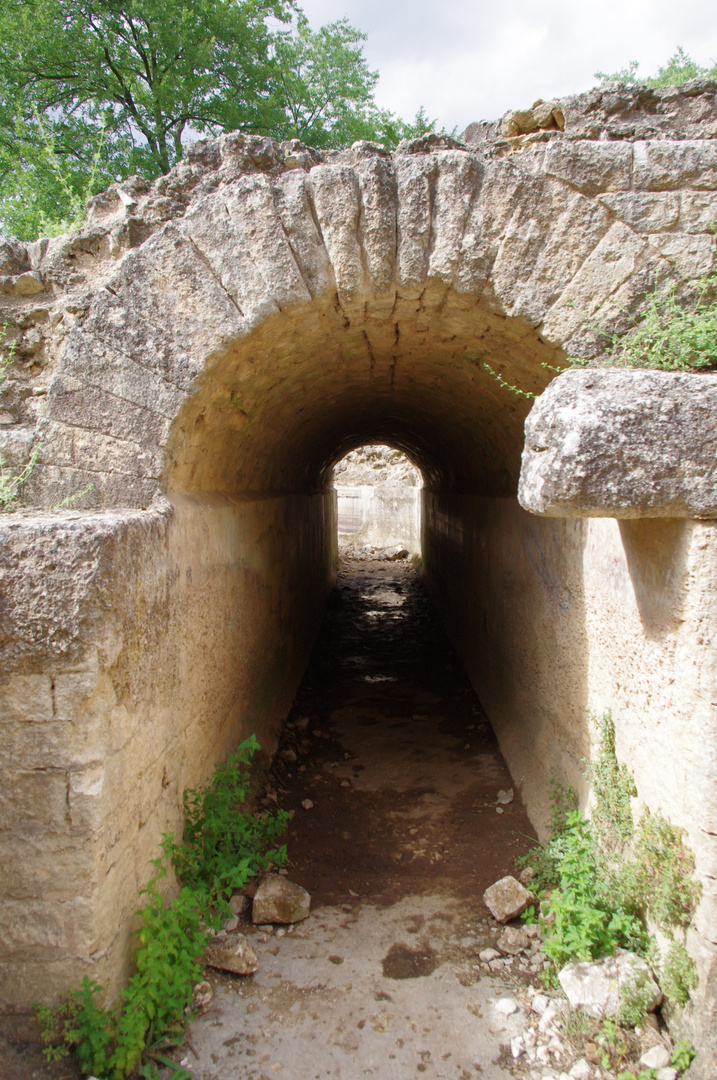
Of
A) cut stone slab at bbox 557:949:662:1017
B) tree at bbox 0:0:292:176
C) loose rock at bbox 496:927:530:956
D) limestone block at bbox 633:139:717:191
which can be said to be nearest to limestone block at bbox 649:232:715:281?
limestone block at bbox 633:139:717:191

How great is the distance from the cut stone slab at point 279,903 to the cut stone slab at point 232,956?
21 cm

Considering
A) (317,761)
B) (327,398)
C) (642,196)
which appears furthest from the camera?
(327,398)

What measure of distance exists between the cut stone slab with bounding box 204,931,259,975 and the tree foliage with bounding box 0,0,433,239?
12.2 metres

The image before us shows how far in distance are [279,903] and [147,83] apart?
1720 centimetres

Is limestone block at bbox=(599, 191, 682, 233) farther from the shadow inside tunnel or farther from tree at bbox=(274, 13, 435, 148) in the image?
tree at bbox=(274, 13, 435, 148)

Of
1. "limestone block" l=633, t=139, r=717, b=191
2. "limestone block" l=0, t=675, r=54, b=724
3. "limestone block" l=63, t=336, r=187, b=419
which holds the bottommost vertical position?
"limestone block" l=0, t=675, r=54, b=724

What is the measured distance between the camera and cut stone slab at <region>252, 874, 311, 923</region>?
3.12 meters

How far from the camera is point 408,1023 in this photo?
2568mm

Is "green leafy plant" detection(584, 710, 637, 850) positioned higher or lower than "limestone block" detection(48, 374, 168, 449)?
lower

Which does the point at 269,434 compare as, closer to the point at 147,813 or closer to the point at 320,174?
the point at 320,174

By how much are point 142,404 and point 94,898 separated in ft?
6.95

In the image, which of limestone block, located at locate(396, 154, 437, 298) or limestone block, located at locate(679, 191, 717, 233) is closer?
limestone block, located at locate(679, 191, 717, 233)

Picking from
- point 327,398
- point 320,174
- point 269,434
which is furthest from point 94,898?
point 327,398

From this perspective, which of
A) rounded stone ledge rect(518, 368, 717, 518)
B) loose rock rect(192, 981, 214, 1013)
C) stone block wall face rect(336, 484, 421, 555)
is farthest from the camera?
stone block wall face rect(336, 484, 421, 555)
